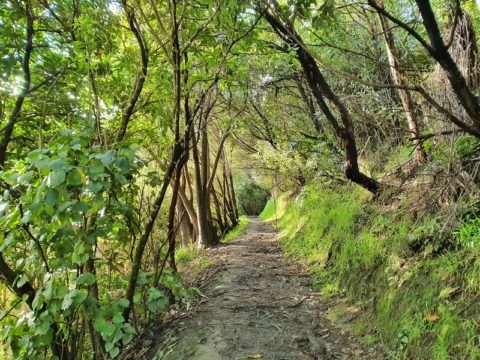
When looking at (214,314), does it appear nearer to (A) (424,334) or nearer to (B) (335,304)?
(B) (335,304)

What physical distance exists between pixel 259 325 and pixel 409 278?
1761 mm

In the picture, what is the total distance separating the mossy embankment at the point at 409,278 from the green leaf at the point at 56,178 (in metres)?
3.00

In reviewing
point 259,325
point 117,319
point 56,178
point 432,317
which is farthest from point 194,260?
point 56,178

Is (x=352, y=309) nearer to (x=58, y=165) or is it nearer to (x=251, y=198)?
(x=58, y=165)

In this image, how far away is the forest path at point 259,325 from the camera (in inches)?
137

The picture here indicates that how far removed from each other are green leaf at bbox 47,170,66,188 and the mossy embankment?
2995mm

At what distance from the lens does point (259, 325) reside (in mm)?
4105

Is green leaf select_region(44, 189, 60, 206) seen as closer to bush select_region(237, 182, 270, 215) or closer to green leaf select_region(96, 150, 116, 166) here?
green leaf select_region(96, 150, 116, 166)

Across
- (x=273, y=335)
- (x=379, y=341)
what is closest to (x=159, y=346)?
(x=273, y=335)

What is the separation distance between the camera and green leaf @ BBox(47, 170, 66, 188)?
1976 mm

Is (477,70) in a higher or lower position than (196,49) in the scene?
lower

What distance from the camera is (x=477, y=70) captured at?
3600 mm

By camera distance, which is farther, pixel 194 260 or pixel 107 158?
pixel 194 260

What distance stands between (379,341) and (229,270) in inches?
138
